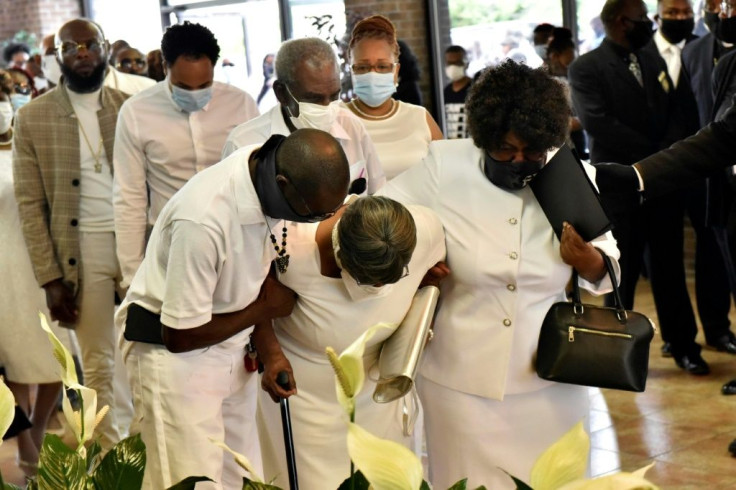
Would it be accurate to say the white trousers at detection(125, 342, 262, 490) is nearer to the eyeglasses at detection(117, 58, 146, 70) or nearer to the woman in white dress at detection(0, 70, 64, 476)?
the woman in white dress at detection(0, 70, 64, 476)

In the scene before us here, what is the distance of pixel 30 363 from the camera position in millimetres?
4379

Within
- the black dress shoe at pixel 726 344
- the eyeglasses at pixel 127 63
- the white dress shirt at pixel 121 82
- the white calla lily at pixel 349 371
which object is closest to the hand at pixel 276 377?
the white calla lily at pixel 349 371

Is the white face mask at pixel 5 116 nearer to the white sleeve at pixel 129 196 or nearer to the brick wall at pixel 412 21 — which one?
the white sleeve at pixel 129 196

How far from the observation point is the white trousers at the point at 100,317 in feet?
13.6

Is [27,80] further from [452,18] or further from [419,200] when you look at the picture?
[419,200]

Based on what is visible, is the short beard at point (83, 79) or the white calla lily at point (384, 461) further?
the short beard at point (83, 79)

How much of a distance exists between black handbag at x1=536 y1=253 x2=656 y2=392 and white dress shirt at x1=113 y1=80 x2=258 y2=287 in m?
1.78

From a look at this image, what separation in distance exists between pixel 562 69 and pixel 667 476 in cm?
352

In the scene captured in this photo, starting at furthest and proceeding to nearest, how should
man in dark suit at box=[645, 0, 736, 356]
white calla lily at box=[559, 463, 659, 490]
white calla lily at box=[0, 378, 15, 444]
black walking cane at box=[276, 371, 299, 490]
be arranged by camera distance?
man in dark suit at box=[645, 0, 736, 356]
black walking cane at box=[276, 371, 299, 490]
white calla lily at box=[0, 378, 15, 444]
white calla lily at box=[559, 463, 659, 490]

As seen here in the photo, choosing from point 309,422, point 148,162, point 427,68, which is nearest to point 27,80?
point 427,68

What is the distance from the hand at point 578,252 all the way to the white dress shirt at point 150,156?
5.89ft

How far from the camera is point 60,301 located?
409 cm

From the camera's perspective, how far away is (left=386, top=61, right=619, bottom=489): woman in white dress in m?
2.40

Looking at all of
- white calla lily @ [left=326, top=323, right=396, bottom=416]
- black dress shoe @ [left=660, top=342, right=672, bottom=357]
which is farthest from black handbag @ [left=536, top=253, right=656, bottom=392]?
black dress shoe @ [left=660, top=342, right=672, bottom=357]
